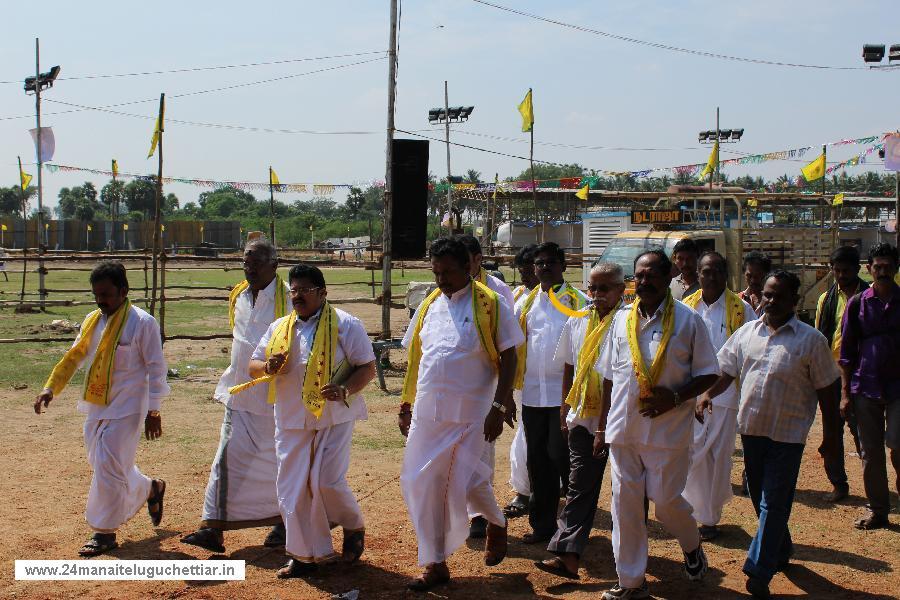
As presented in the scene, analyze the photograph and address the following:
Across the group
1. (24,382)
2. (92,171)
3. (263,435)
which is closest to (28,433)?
(24,382)

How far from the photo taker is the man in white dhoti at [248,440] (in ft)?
19.4

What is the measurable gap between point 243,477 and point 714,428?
3032 mm

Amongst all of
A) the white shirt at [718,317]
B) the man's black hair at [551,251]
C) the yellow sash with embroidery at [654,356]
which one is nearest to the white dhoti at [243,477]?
the man's black hair at [551,251]

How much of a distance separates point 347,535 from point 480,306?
1.54m

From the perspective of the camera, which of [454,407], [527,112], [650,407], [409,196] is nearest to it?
[650,407]

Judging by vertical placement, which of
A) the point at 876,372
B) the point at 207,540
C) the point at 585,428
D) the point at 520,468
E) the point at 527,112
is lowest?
the point at 207,540

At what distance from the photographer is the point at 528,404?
634cm

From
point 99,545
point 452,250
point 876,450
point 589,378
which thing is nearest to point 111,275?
point 99,545

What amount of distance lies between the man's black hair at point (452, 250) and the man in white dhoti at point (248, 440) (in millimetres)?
1297

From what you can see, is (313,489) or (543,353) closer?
(313,489)

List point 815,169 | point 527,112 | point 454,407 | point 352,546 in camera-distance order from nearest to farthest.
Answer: point 454,407, point 352,546, point 527,112, point 815,169

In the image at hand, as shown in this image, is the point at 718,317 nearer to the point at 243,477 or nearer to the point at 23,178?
the point at 243,477

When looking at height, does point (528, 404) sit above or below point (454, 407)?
below

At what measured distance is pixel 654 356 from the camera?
16.0 ft
